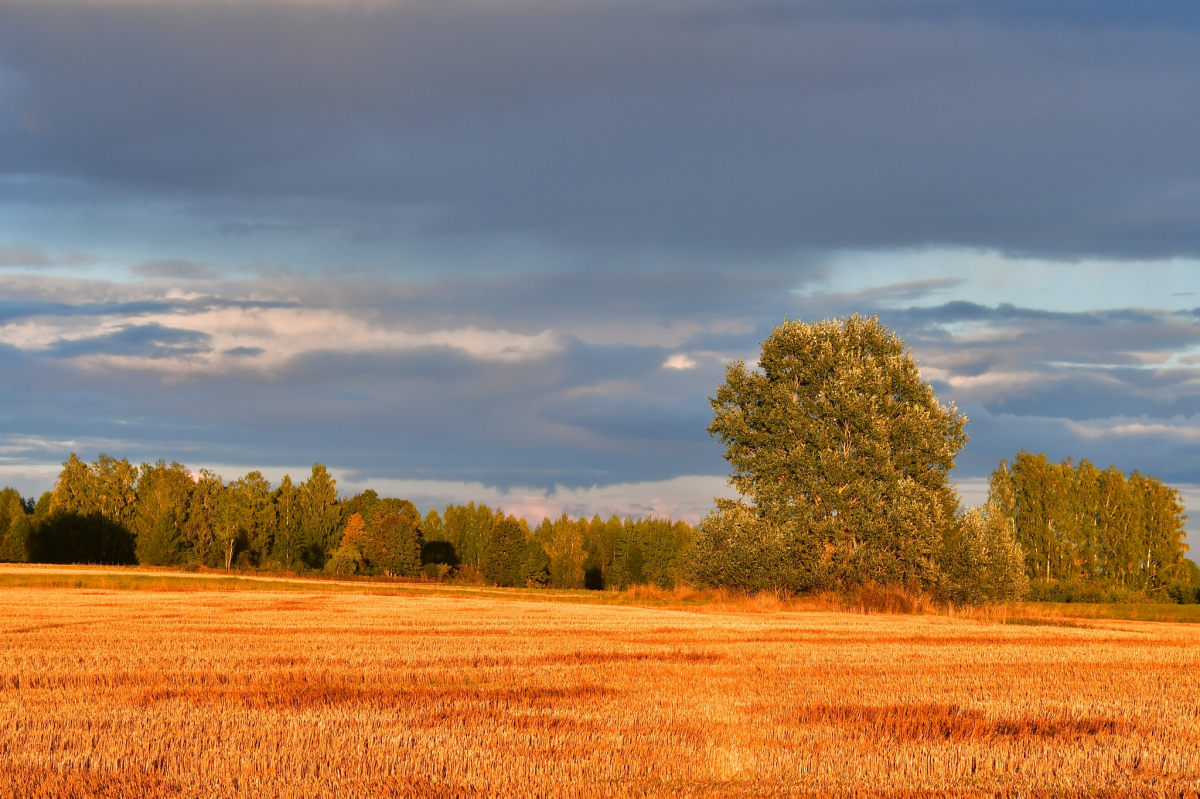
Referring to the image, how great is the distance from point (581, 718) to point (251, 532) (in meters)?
147

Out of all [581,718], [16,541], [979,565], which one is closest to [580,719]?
[581,718]

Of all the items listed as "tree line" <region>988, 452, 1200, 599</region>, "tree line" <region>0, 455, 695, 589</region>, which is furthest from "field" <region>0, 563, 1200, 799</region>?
"tree line" <region>0, 455, 695, 589</region>

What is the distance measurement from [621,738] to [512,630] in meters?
16.2

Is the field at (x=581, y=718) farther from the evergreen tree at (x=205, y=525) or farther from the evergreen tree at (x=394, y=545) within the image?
the evergreen tree at (x=205, y=525)

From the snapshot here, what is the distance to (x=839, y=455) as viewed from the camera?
46969mm

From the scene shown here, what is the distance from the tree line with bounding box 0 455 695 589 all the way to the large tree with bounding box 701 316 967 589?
81.8 meters

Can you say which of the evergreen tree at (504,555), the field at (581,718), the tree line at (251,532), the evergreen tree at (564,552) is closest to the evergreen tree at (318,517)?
the tree line at (251,532)

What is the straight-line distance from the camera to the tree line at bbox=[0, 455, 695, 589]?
136625 mm

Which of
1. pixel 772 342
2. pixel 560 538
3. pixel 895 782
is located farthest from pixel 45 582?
pixel 560 538

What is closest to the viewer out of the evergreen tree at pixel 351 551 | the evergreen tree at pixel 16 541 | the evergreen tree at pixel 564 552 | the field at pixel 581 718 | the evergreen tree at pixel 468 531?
the field at pixel 581 718

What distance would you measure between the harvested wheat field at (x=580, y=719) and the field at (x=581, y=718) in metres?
0.04

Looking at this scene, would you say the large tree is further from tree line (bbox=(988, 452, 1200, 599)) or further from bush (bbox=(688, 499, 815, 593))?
tree line (bbox=(988, 452, 1200, 599))

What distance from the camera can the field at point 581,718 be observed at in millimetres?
7500

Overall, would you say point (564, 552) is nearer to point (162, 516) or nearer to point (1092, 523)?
point (162, 516)
